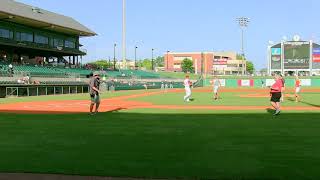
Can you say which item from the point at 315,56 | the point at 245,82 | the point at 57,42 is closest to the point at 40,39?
the point at 57,42

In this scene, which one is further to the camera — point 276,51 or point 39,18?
point 276,51

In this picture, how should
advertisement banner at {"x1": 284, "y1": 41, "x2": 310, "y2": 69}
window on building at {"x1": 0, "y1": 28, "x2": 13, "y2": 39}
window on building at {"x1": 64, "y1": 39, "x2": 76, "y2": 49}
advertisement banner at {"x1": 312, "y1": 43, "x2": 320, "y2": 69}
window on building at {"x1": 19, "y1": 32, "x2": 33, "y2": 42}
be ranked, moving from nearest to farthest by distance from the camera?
window on building at {"x1": 0, "y1": 28, "x2": 13, "y2": 39} < window on building at {"x1": 19, "y1": 32, "x2": 33, "y2": 42} < window on building at {"x1": 64, "y1": 39, "x2": 76, "y2": 49} < advertisement banner at {"x1": 312, "y1": 43, "x2": 320, "y2": 69} < advertisement banner at {"x1": 284, "y1": 41, "x2": 310, "y2": 69}

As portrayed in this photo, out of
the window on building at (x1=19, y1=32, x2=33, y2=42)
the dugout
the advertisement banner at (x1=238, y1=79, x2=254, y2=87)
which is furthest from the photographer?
the advertisement banner at (x1=238, y1=79, x2=254, y2=87)

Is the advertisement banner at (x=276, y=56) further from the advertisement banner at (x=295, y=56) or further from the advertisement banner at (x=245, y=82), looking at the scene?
the advertisement banner at (x=245, y=82)

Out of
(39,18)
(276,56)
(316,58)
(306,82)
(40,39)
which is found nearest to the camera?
(39,18)

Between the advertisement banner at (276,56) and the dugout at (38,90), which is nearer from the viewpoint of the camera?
the dugout at (38,90)

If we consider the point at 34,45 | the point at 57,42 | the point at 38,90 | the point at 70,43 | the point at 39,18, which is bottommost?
the point at 38,90

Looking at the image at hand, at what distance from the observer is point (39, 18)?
61469mm

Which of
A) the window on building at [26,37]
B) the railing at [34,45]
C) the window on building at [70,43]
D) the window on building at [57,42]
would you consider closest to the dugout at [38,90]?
the railing at [34,45]

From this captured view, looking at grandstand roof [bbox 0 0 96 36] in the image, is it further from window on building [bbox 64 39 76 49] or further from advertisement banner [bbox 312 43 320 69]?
advertisement banner [bbox 312 43 320 69]

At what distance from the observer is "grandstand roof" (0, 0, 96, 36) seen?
181ft

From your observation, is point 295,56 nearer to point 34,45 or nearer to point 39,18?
point 39,18

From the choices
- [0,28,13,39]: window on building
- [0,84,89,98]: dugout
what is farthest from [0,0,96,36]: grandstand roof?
[0,84,89,98]: dugout

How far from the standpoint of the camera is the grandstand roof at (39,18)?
55125 millimetres
